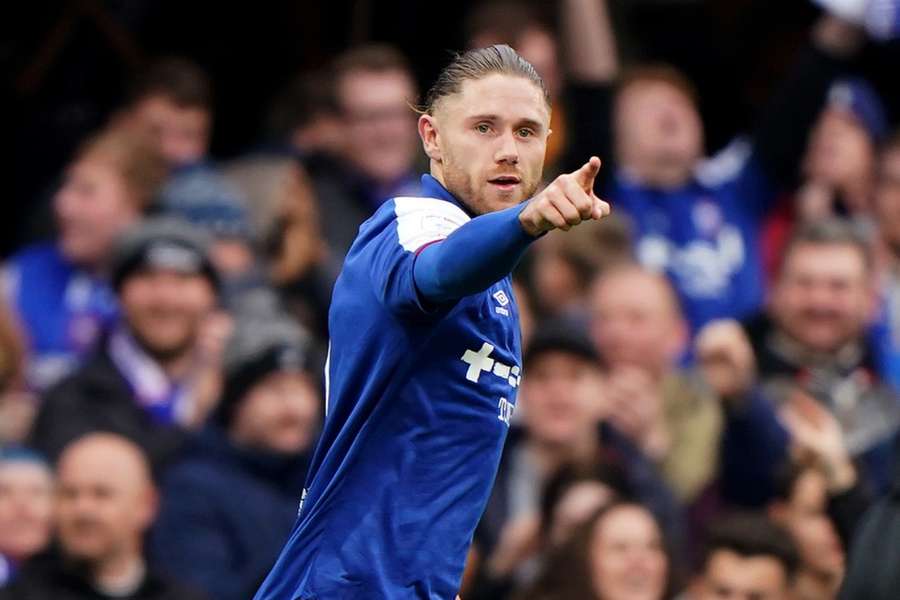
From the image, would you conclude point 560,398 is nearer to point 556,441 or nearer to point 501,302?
point 556,441

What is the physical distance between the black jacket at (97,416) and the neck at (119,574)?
54 centimetres

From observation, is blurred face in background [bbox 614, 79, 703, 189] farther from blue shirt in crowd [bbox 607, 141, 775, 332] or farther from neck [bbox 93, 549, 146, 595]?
neck [bbox 93, 549, 146, 595]

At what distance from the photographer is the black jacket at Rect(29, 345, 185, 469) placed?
700 centimetres

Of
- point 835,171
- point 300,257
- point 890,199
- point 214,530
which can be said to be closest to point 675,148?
point 835,171

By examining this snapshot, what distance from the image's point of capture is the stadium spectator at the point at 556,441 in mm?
7223

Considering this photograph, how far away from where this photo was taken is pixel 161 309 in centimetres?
729

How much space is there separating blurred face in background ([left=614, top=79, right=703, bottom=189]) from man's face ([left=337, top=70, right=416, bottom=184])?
102cm

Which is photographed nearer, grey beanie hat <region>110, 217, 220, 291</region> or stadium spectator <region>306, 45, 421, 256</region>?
grey beanie hat <region>110, 217, 220, 291</region>

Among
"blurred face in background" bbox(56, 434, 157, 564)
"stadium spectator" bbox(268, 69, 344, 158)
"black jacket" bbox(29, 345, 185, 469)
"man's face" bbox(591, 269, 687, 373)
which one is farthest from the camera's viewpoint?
"stadium spectator" bbox(268, 69, 344, 158)

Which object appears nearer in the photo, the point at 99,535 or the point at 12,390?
the point at 99,535

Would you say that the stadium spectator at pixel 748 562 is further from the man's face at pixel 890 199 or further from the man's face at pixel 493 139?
the man's face at pixel 493 139

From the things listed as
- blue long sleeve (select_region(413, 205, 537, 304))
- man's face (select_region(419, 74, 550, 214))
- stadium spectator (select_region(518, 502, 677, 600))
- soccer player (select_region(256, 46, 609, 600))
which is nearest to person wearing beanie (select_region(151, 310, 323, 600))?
stadium spectator (select_region(518, 502, 677, 600))

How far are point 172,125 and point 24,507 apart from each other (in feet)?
7.02

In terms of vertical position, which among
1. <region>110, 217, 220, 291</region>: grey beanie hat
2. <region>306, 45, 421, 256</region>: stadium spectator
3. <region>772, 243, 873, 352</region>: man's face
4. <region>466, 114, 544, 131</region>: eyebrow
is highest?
<region>306, 45, 421, 256</region>: stadium spectator
